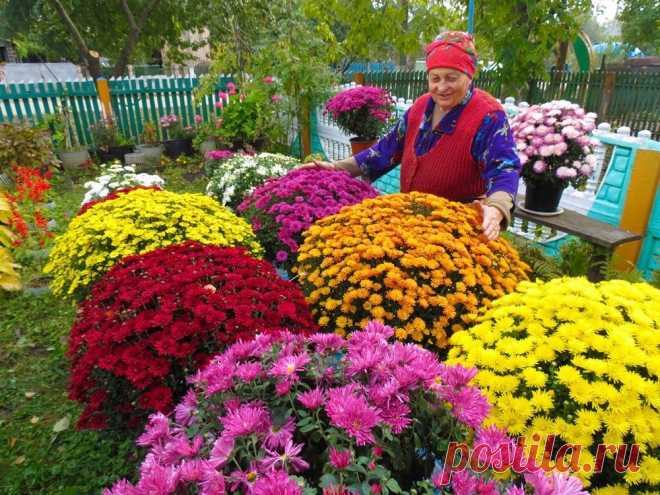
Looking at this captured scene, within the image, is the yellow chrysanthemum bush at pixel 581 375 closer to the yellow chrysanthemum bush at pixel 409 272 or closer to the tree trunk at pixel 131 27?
the yellow chrysanthemum bush at pixel 409 272

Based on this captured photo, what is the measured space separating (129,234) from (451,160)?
2.10m

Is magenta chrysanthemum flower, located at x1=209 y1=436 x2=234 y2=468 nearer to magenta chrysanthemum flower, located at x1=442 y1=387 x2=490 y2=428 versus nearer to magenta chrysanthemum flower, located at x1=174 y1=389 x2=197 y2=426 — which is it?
magenta chrysanthemum flower, located at x1=174 y1=389 x2=197 y2=426

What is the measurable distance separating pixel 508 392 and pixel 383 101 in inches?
217

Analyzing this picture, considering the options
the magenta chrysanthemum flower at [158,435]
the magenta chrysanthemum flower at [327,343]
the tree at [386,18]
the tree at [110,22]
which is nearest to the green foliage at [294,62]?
the tree at [386,18]

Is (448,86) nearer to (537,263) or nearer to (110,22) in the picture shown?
(537,263)

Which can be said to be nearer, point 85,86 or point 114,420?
point 114,420

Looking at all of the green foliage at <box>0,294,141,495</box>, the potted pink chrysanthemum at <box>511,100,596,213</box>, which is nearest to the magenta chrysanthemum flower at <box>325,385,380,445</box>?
the green foliage at <box>0,294,141,495</box>

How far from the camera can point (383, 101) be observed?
20.9 ft

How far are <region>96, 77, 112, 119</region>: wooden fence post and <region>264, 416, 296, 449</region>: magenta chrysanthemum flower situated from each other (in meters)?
10.4

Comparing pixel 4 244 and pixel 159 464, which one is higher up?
pixel 159 464

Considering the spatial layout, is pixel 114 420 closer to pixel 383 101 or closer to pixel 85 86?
pixel 383 101

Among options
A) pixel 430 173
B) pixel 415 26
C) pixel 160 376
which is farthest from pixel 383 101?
pixel 415 26

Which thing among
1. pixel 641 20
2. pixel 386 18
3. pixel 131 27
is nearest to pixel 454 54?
pixel 386 18

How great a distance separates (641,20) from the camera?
28109mm
